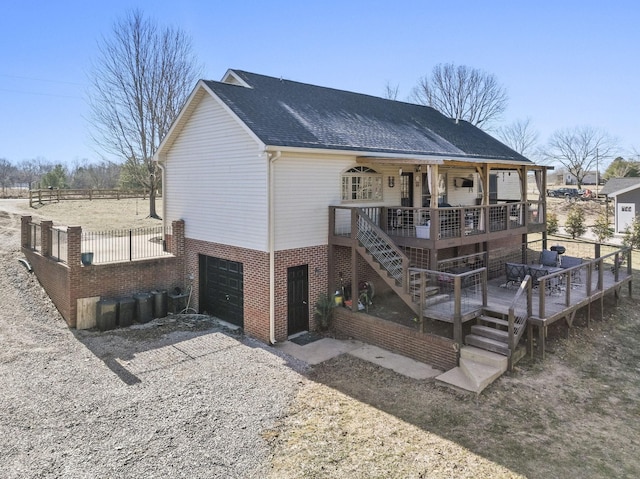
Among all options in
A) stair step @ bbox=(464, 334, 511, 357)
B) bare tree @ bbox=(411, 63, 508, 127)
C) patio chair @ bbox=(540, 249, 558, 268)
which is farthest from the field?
bare tree @ bbox=(411, 63, 508, 127)

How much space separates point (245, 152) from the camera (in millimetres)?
12125

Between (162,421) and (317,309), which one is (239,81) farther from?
(162,421)

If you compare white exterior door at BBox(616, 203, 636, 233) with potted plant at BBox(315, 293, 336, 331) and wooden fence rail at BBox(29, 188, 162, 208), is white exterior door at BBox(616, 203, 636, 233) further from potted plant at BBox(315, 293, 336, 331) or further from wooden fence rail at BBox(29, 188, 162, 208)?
wooden fence rail at BBox(29, 188, 162, 208)

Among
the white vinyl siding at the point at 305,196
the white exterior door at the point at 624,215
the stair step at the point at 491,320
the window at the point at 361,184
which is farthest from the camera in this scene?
the white exterior door at the point at 624,215

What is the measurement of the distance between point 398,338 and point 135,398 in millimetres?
6195

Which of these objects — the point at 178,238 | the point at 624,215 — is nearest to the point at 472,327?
the point at 178,238

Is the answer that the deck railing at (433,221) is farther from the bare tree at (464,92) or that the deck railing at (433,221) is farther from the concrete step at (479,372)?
the bare tree at (464,92)

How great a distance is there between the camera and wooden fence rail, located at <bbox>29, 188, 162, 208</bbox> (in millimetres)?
30309

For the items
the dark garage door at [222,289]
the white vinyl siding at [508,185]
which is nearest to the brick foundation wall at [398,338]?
the dark garage door at [222,289]

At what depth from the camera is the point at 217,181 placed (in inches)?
524

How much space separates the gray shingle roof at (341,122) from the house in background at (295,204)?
74 mm

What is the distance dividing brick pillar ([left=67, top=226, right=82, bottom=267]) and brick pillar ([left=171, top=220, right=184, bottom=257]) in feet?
9.86

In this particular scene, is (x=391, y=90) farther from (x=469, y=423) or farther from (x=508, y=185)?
(x=469, y=423)

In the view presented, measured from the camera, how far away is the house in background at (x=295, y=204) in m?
11.8
